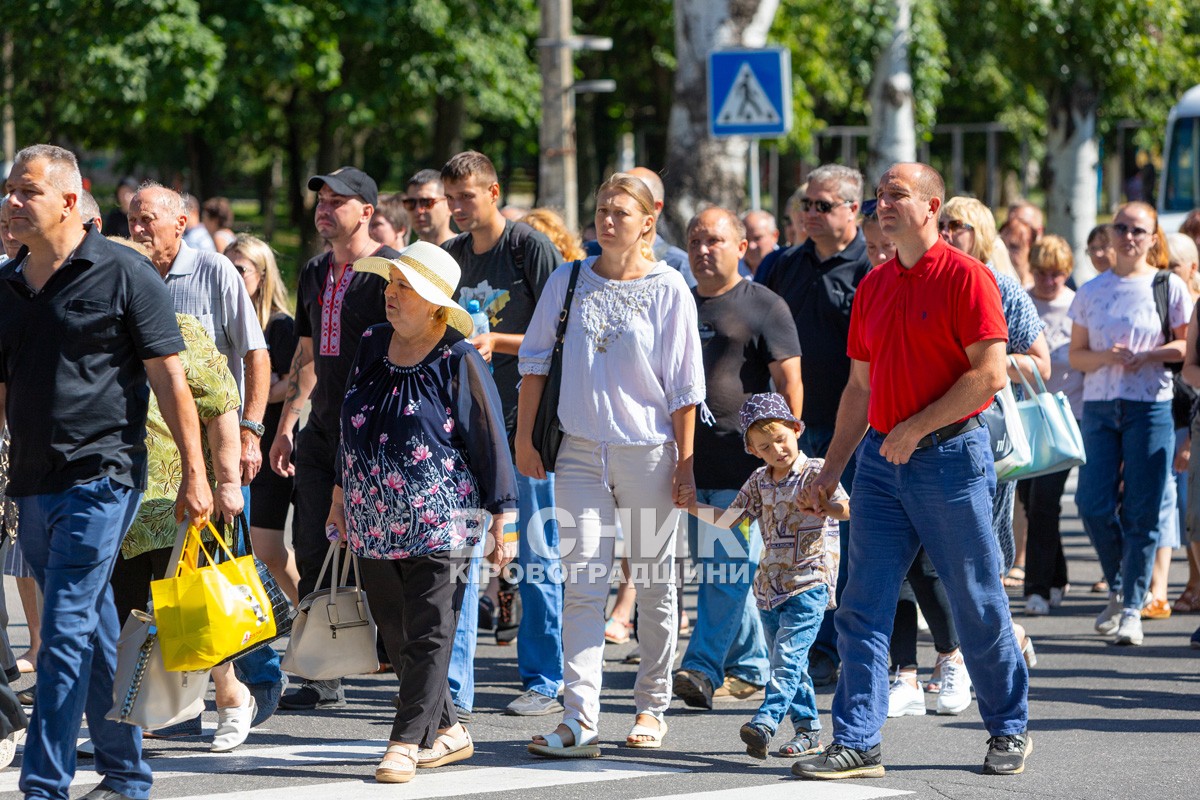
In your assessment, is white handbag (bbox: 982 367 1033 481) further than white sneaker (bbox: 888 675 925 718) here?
No

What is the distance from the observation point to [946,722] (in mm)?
6883

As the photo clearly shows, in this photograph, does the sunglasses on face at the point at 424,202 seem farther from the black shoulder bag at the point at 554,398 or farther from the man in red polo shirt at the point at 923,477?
the man in red polo shirt at the point at 923,477

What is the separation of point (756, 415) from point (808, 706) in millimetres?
1076

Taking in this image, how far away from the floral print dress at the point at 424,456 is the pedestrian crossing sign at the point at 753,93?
→ 751cm

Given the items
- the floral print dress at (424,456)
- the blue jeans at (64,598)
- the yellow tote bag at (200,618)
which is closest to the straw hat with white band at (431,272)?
the floral print dress at (424,456)

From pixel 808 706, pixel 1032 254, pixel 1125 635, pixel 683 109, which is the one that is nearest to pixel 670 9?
pixel 683 109

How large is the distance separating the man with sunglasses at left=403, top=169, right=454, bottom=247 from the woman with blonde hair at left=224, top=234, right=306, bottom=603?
0.72m

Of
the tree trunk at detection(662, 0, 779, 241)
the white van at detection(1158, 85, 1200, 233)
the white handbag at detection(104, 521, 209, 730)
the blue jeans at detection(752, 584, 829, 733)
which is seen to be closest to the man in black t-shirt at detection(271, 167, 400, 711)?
the white handbag at detection(104, 521, 209, 730)

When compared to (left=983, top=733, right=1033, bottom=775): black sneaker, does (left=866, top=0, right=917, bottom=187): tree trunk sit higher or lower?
higher

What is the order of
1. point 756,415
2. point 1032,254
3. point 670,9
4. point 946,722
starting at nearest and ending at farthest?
point 756,415, point 946,722, point 1032,254, point 670,9

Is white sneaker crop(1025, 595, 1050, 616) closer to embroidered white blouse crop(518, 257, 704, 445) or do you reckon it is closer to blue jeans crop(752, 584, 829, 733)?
blue jeans crop(752, 584, 829, 733)

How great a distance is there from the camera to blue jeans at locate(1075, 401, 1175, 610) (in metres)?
8.73

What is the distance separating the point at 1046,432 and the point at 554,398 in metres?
2.33

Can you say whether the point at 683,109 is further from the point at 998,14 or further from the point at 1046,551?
the point at 998,14
